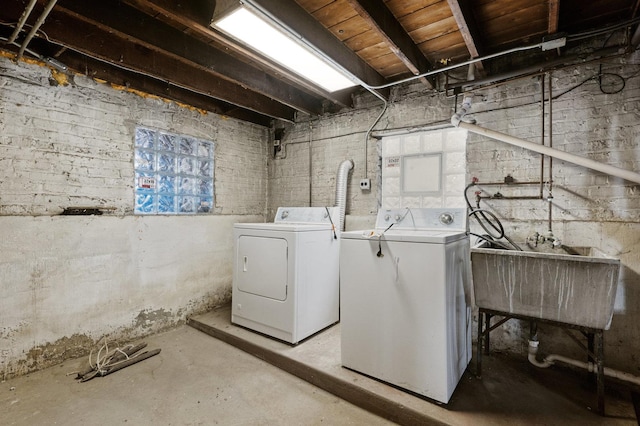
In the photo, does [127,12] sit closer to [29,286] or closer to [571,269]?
[29,286]

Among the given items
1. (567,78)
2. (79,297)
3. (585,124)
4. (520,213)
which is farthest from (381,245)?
(79,297)

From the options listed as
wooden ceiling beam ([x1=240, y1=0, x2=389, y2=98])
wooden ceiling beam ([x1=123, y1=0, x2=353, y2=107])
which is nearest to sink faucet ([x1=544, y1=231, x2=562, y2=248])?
wooden ceiling beam ([x1=240, y1=0, x2=389, y2=98])

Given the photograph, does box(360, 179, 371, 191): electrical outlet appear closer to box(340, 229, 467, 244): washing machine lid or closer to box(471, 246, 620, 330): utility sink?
box(340, 229, 467, 244): washing machine lid

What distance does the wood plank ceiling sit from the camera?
6.14 feet

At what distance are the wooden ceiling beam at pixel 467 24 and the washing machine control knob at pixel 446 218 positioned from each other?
123cm

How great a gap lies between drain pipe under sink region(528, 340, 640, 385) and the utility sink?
0.55 metres

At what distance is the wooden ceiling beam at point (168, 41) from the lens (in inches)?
74.0

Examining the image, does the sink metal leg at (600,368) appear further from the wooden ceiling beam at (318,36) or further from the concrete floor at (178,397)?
the wooden ceiling beam at (318,36)

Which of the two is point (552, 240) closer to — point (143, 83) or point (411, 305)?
point (411, 305)

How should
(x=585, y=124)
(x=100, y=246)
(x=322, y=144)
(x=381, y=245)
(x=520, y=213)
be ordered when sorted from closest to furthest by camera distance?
1. (x=381, y=245)
2. (x=585, y=124)
3. (x=520, y=213)
4. (x=100, y=246)
5. (x=322, y=144)

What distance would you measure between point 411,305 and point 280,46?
2022mm

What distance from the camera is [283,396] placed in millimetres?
2051

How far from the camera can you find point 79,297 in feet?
8.24

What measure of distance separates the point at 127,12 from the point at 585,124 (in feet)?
11.0
